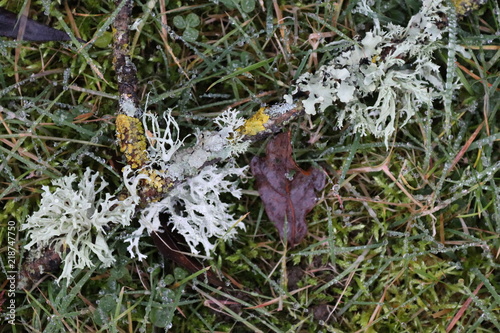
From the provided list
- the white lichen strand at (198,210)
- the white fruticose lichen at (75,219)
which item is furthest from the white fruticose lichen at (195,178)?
the white fruticose lichen at (75,219)

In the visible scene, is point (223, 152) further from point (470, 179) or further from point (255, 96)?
point (470, 179)

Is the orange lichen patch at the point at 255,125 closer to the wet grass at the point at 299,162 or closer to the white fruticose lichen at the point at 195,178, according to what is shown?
the white fruticose lichen at the point at 195,178

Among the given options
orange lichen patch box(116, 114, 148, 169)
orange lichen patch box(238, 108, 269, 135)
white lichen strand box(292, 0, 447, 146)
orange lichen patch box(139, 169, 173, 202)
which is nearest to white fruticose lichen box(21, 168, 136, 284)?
orange lichen patch box(139, 169, 173, 202)

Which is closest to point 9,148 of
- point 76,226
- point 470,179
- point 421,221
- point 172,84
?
point 76,226

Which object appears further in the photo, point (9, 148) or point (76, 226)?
point (9, 148)

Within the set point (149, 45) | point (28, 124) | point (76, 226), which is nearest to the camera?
point (76, 226)

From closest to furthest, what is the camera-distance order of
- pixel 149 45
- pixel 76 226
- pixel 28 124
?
pixel 76 226
pixel 28 124
pixel 149 45

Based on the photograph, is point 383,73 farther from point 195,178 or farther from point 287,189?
point 195,178
